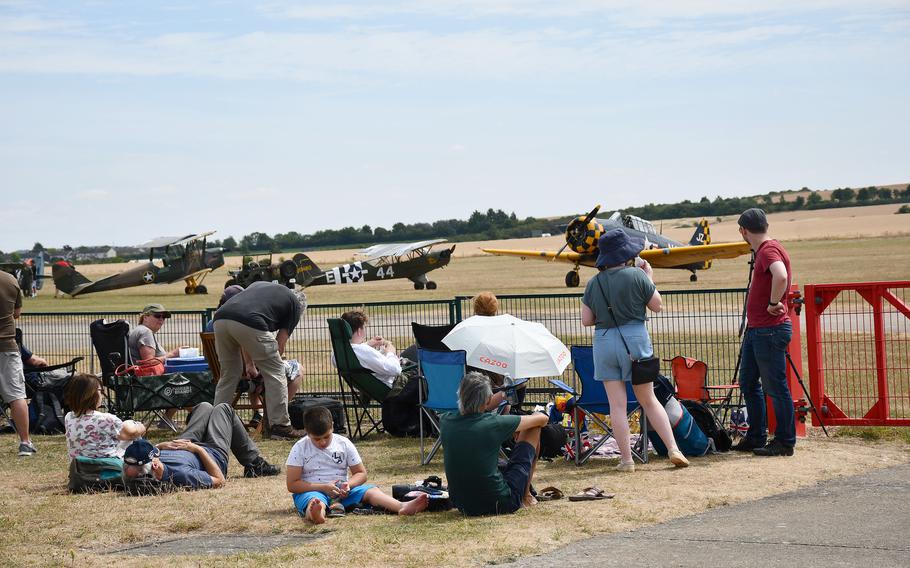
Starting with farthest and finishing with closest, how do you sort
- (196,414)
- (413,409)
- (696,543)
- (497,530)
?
(413,409) < (196,414) < (497,530) < (696,543)

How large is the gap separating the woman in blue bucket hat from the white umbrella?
1.17 ft

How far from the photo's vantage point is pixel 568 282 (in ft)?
113

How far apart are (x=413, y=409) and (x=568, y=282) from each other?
25177mm

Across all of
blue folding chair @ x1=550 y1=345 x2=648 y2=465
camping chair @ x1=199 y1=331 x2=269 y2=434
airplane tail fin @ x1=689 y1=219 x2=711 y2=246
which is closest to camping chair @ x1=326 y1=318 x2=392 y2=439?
camping chair @ x1=199 y1=331 x2=269 y2=434

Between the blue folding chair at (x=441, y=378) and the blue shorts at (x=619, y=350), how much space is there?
1.04 m

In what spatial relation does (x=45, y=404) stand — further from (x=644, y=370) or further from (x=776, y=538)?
(x=776, y=538)

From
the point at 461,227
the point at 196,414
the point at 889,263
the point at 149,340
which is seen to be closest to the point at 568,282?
the point at 889,263

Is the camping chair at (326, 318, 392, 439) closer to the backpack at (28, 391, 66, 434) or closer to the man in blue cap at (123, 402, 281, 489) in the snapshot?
the man in blue cap at (123, 402, 281, 489)

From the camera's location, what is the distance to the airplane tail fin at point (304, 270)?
37406mm

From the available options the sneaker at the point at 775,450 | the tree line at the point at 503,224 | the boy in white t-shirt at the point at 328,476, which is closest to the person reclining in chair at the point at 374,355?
the boy in white t-shirt at the point at 328,476

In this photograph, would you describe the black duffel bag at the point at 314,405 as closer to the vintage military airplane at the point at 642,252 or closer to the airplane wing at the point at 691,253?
the vintage military airplane at the point at 642,252

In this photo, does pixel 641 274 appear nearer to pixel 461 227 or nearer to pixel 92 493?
pixel 92 493

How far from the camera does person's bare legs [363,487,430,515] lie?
6207mm

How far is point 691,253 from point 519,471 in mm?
30896
